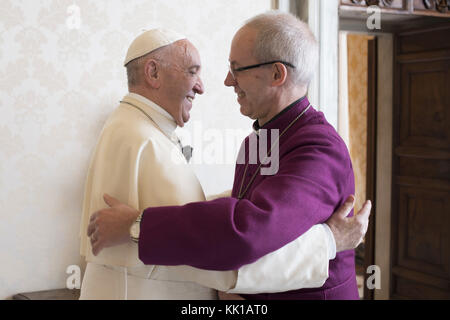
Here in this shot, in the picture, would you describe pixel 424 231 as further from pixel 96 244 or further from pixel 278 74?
pixel 96 244

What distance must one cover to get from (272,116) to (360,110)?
5.96m

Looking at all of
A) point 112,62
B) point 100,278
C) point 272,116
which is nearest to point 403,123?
point 112,62

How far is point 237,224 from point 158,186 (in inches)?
16.7

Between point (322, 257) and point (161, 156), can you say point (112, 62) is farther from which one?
point (322, 257)

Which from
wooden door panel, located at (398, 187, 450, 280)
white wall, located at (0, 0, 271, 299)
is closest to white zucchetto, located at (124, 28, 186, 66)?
white wall, located at (0, 0, 271, 299)

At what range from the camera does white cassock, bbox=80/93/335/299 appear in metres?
1.64

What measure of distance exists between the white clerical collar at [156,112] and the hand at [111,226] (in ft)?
1.33

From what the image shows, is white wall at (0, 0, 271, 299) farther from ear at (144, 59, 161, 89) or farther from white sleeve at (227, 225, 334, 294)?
white sleeve at (227, 225, 334, 294)

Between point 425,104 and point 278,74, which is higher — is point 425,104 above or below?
above

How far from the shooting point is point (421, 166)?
4.80 m

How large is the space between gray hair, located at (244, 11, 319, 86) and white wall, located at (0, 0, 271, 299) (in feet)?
5.62

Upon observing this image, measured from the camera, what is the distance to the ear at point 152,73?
198 centimetres

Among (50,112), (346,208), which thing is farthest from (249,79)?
(50,112)

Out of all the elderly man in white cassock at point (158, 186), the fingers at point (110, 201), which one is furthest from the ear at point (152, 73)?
the fingers at point (110, 201)
